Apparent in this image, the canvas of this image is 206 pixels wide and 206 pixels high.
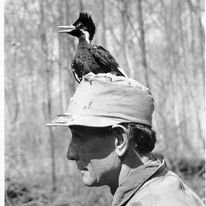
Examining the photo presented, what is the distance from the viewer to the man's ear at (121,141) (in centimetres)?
185

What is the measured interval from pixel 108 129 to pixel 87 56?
82.4 inches

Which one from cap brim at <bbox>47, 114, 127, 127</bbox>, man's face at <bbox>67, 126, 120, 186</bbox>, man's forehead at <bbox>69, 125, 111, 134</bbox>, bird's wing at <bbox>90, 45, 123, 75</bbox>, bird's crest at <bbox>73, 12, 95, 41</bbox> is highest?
bird's crest at <bbox>73, 12, 95, 41</bbox>

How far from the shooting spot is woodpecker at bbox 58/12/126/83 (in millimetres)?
3758

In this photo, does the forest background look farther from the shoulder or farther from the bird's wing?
the shoulder

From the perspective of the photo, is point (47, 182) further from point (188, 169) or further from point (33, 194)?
point (188, 169)

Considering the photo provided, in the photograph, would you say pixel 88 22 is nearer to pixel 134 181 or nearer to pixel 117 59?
pixel 134 181

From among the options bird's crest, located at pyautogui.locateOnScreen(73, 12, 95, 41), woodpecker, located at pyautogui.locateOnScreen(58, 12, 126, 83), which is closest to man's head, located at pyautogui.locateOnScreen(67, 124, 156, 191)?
woodpecker, located at pyautogui.locateOnScreen(58, 12, 126, 83)

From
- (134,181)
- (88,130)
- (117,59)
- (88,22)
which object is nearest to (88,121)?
(88,130)

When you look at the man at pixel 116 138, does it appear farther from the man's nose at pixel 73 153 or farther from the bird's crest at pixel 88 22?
the bird's crest at pixel 88 22

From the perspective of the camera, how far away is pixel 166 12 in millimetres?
21547

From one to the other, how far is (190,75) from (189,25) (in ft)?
11.0

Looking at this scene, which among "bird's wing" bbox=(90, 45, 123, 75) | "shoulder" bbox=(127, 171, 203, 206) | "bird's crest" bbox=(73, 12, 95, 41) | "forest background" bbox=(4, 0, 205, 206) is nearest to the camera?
"shoulder" bbox=(127, 171, 203, 206)

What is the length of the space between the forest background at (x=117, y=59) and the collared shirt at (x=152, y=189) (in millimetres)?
7966

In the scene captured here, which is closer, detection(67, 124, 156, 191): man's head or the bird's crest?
detection(67, 124, 156, 191): man's head
